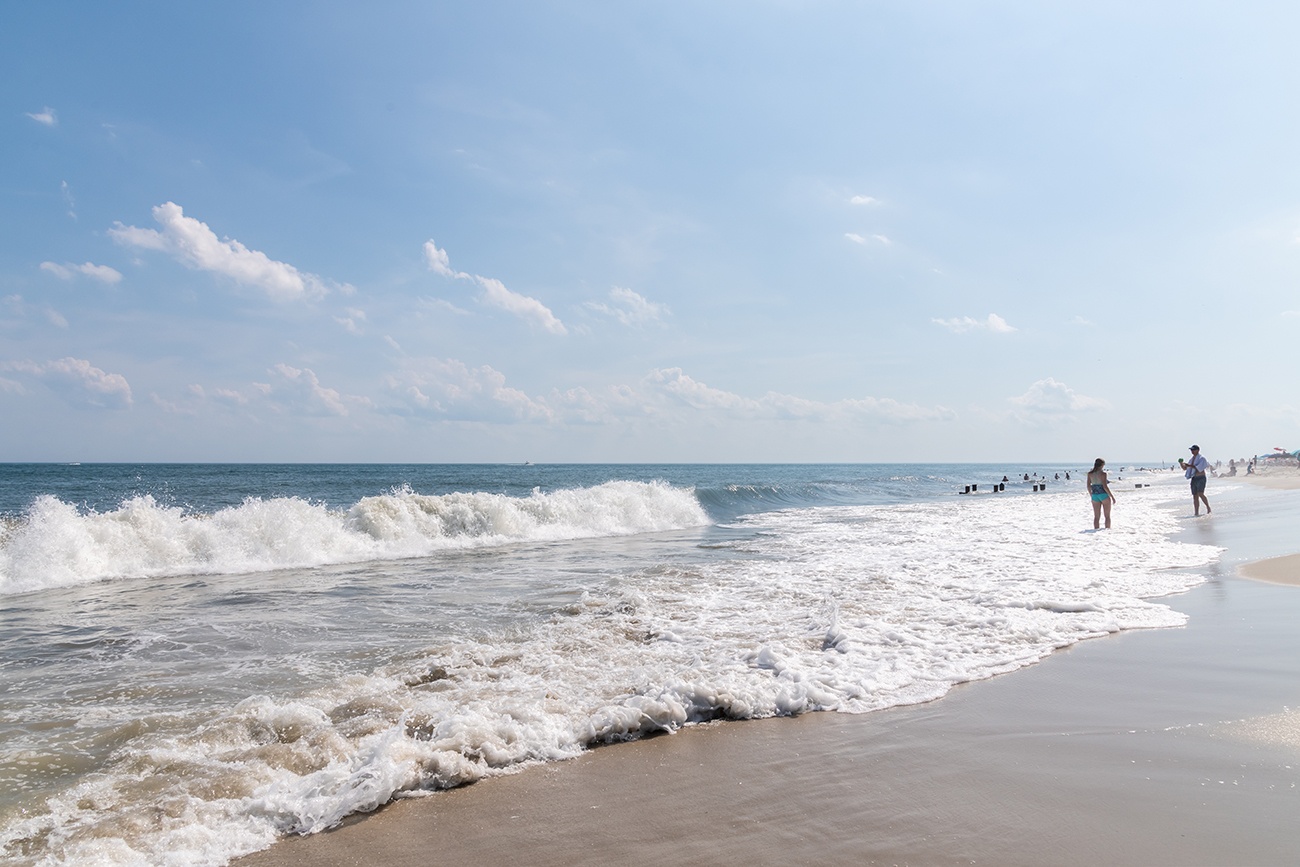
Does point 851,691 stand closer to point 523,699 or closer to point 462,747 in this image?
point 523,699

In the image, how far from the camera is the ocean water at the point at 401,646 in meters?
3.92

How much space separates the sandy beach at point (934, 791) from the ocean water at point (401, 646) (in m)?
0.35

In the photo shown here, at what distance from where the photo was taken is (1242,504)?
23.2 m

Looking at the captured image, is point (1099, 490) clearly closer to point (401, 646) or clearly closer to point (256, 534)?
point (401, 646)

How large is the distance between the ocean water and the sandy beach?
354 millimetres

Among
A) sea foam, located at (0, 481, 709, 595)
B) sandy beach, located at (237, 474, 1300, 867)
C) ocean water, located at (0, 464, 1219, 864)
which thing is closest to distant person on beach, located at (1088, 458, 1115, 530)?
ocean water, located at (0, 464, 1219, 864)

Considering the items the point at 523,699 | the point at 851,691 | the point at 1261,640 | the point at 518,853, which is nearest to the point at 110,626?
the point at 523,699

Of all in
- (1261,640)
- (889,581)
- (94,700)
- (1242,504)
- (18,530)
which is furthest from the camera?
(1242,504)

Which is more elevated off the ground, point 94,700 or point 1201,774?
point 1201,774

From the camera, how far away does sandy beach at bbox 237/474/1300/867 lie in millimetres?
3100

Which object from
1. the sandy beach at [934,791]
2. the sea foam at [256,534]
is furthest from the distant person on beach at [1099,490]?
the sandy beach at [934,791]

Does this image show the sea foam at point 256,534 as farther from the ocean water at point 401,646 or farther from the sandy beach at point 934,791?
the sandy beach at point 934,791

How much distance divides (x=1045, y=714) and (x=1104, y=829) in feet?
5.51

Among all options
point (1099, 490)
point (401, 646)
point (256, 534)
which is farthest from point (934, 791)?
point (1099, 490)
